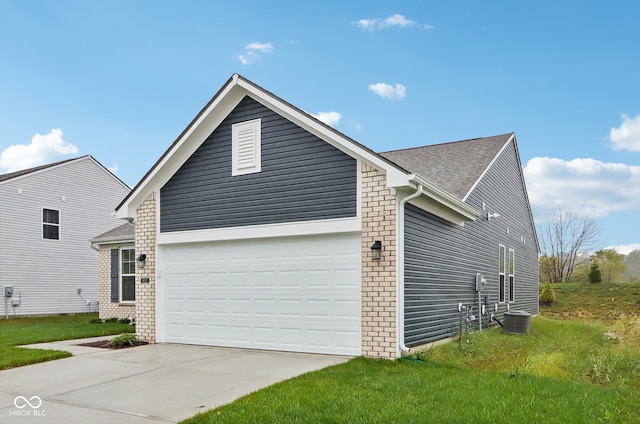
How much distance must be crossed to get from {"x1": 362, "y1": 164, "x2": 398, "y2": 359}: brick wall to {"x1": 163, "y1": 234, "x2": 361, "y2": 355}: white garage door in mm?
249

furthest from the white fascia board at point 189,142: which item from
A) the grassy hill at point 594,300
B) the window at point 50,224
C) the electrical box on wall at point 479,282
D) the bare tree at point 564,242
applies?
the bare tree at point 564,242

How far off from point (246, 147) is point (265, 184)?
92 cm

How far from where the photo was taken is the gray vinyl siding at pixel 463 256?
983 cm

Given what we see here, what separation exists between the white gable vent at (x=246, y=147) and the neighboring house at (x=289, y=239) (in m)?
0.02

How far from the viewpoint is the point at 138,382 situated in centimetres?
742

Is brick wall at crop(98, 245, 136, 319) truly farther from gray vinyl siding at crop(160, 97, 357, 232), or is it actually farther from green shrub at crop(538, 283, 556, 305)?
green shrub at crop(538, 283, 556, 305)

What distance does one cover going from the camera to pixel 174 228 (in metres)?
11.7

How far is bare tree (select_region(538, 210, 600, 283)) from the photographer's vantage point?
3928 cm

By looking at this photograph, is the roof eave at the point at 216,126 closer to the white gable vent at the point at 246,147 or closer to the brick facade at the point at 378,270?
the brick facade at the point at 378,270

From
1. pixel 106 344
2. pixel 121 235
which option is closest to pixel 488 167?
pixel 106 344

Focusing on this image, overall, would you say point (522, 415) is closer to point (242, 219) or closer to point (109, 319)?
point (242, 219)

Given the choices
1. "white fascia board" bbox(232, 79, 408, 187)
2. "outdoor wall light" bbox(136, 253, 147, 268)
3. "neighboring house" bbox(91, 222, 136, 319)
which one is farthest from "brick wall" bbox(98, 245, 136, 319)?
"white fascia board" bbox(232, 79, 408, 187)

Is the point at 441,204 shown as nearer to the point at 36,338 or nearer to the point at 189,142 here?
the point at 189,142

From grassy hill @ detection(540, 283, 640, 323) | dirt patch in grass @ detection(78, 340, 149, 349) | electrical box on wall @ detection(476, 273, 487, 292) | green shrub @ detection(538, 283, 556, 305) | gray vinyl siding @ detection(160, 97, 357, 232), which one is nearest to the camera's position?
gray vinyl siding @ detection(160, 97, 357, 232)
